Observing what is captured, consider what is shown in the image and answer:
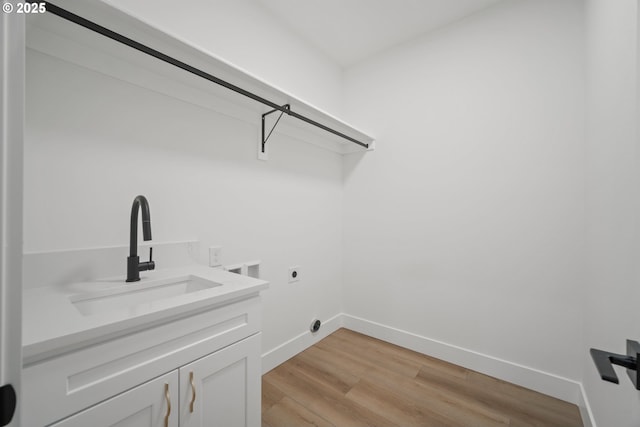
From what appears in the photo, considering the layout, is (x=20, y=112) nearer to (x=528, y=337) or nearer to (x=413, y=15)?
(x=413, y=15)

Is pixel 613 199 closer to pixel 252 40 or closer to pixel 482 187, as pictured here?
pixel 482 187

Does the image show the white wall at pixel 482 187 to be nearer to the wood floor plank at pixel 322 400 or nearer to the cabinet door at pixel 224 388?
the wood floor plank at pixel 322 400

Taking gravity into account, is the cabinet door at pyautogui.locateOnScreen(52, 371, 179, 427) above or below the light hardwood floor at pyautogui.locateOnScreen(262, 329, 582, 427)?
above

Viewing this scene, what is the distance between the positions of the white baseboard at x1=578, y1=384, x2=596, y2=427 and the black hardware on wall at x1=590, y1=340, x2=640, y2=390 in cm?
111

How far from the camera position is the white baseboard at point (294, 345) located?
1.85 meters

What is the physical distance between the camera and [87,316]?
0.74 metres

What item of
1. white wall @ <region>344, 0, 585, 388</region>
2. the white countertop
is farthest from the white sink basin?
white wall @ <region>344, 0, 585, 388</region>

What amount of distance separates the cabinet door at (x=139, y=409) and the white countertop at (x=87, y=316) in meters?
0.18

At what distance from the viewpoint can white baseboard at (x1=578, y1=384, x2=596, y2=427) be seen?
129cm

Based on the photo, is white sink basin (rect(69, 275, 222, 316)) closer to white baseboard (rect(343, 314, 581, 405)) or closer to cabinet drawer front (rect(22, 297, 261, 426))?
cabinet drawer front (rect(22, 297, 261, 426))

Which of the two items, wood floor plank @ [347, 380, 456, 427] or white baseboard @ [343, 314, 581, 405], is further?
white baseboard @ [343, 314, 581, 405]

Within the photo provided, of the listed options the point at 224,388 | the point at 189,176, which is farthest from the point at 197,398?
the point at 189,176

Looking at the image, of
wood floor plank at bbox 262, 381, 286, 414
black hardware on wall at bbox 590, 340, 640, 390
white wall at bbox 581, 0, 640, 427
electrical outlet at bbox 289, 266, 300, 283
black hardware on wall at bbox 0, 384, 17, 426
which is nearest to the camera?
black hardware on wall at bbox 0, 384, 17, 426

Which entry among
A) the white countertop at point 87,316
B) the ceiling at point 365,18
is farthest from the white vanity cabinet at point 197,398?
the ceiling at point 365,18
